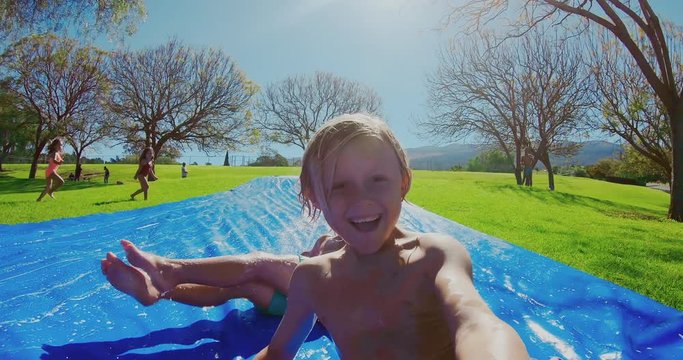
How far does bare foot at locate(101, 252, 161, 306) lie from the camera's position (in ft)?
6.55

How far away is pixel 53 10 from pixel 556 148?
23370mm

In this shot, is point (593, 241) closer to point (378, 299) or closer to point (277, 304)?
point (277, 304)

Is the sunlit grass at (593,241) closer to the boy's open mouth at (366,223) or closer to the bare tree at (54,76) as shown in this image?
the boy's open mouth at (366,223)

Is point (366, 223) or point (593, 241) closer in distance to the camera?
point (366, 223)

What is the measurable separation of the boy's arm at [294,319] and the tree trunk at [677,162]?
1114 cm

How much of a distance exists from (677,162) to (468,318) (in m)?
11.2

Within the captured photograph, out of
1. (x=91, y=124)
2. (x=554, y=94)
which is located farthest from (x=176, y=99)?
(x=554, y=94)

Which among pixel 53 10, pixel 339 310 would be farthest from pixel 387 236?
pixel 53 10

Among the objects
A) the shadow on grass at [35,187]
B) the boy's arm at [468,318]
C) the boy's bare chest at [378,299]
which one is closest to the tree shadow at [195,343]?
the boy's bare chest at [378,299]

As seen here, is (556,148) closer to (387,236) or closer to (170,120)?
(170,120)

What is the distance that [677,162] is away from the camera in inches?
371

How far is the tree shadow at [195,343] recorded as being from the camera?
1.93m

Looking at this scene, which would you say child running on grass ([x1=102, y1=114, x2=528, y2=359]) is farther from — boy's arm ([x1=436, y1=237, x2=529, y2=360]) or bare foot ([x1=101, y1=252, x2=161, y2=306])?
bare foot ([x1=101, y1=252, x2=161, y2=306])

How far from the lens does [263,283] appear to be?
7.65 feet
